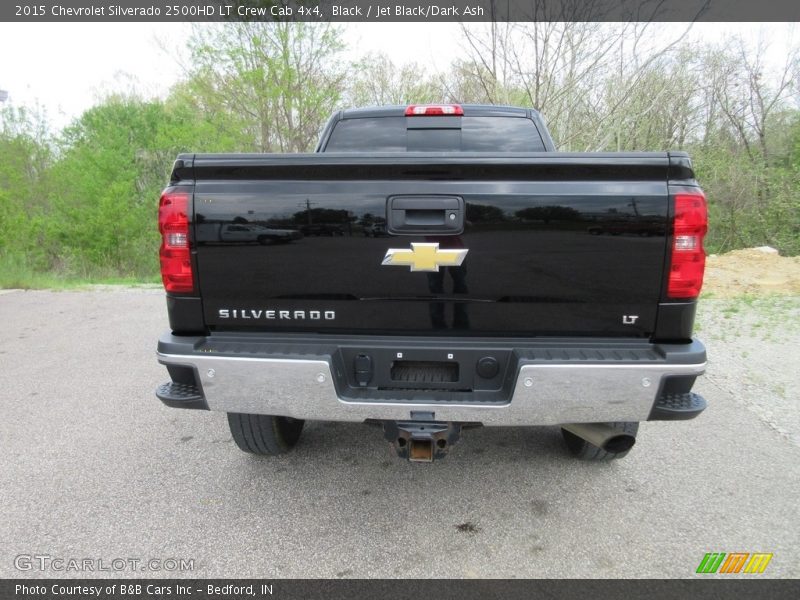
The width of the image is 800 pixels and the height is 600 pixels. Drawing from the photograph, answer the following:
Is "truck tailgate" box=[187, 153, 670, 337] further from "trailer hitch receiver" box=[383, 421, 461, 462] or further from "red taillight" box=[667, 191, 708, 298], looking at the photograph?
"trailer hitch receiver" box=[383, 421, 461, 462]

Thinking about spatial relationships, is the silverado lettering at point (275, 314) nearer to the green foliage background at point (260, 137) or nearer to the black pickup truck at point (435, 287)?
the black pickup truck at point (435, 287)

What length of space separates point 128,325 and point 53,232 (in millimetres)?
15934

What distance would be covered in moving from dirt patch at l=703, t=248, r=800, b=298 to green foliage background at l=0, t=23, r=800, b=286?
12.5ft

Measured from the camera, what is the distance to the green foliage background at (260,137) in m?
15.7

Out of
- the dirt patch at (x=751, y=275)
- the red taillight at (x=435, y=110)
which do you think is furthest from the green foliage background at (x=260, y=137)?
the red taillight at (x=435, y=110)

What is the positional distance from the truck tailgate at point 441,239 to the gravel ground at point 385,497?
1.08 meters

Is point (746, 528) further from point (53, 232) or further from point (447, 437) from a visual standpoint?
point (53, 232)

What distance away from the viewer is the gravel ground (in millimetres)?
2365

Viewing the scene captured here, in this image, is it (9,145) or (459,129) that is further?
(9,145)

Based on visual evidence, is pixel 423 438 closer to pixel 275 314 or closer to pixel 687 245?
pixel 275 314

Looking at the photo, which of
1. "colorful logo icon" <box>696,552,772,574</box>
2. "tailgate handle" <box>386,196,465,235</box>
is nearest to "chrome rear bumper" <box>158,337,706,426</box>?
"tailgate handle" <box>386,196,465,235</box>

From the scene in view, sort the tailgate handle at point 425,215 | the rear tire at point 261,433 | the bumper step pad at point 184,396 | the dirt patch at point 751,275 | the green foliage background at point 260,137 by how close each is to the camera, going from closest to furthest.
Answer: the tailgate handle at point 425,215, the bumper step pad at point 184,396, the rear tire at point 261,433, the dirt patch at point 751,275, the green foliage background at point 260,137
